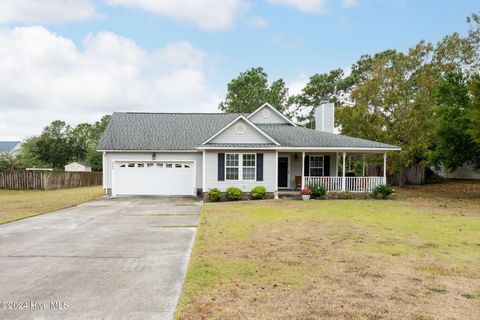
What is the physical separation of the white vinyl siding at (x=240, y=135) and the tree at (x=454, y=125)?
932 cm

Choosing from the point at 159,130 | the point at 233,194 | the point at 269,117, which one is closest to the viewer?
the point at 233,194


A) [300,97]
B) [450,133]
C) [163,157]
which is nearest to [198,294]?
[163,157]

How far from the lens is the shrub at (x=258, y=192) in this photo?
1848 centimetres

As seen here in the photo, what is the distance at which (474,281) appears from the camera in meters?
5.55

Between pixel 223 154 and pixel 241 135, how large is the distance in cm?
134

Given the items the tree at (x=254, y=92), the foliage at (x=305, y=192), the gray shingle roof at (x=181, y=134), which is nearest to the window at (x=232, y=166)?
the gray shingle roof at (x=181, y=134)

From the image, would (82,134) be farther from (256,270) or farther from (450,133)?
(256,270)

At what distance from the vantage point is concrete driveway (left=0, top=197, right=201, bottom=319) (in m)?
4.49

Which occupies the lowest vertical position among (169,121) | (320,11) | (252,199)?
(252,199)

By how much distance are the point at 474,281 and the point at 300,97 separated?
41977mm

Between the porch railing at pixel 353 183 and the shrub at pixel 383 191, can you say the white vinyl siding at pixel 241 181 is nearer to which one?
the porch railing at pixel 353 183

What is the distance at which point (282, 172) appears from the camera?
2125 centimetres

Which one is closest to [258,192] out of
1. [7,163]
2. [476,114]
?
[476,114]

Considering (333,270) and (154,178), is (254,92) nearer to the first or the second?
(154,178)
